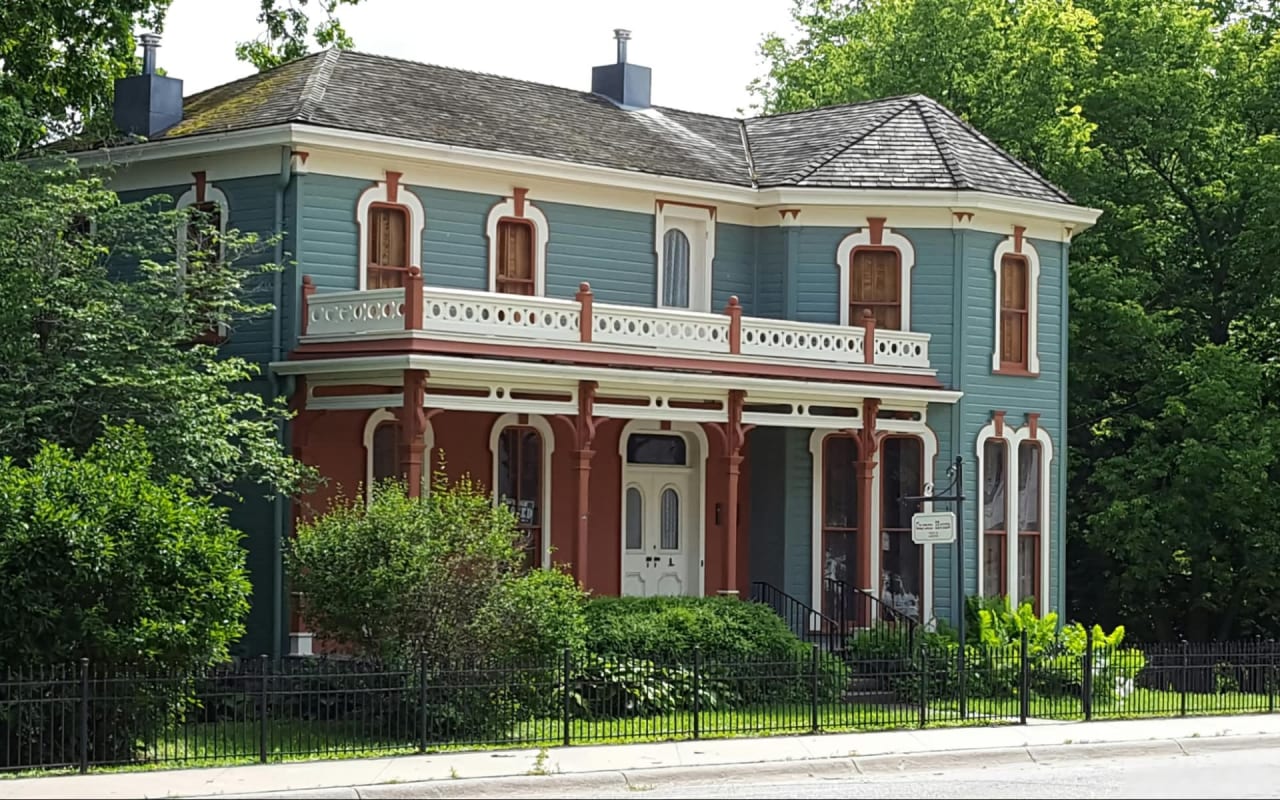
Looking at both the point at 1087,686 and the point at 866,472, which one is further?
the point at 866,472

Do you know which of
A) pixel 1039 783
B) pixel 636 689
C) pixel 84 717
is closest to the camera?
pixel 84 717

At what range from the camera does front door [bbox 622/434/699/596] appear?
103 ft

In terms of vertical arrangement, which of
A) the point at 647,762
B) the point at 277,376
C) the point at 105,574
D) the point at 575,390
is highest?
the point at 277,376

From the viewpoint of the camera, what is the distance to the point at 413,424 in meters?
26.2

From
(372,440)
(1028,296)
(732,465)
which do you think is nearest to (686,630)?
(732,465)

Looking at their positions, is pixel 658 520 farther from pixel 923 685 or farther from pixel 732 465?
pixel 923 685

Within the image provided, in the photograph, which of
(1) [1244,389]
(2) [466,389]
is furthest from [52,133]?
(1) [1244,389]

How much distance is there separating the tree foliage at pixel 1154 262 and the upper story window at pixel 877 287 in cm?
680

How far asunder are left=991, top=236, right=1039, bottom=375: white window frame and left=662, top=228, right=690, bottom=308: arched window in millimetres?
4960

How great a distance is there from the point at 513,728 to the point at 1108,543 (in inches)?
739

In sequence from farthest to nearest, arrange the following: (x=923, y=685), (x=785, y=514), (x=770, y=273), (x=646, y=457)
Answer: (x=770, y=273), (x=785, y=514), (x=646, y=457), (x=923, y=685)

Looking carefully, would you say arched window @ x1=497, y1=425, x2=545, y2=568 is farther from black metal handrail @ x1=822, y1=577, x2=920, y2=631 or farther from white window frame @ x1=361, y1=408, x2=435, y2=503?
black metal handrail @ x1=822, y1=577, x2=920, y2=631

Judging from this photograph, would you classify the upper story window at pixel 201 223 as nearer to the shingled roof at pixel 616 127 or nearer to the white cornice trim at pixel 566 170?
the white cornice trim at pixel 566 170

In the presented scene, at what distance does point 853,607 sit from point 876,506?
5.25 ft
